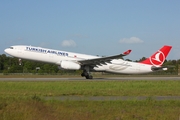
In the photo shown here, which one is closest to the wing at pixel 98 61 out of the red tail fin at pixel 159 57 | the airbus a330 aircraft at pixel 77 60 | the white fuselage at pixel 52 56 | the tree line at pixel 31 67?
the airbus a330 aircraft at pixel 77 60

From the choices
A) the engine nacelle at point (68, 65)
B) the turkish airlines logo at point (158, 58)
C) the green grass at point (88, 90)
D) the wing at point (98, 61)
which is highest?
the turkish airlines logo at point (158, 58)

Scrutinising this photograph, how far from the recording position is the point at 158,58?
1934 inches

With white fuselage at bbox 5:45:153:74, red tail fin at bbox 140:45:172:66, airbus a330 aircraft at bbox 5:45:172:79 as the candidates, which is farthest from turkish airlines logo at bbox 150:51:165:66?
white fuselage at bbox 5:45:153:74

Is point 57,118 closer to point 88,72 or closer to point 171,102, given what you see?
point 171,102

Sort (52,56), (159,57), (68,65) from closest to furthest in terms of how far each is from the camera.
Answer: (68,65), (52,56), (159,57)

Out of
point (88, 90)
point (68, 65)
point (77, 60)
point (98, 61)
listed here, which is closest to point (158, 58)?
point (98, 61)

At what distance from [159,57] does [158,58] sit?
0.21 meters

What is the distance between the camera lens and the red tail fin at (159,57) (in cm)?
4912

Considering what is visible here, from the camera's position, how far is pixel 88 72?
148 ft

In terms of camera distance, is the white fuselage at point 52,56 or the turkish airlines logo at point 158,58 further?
the turkish airlines logo at point 158,58

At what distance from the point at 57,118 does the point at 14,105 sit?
229 cm

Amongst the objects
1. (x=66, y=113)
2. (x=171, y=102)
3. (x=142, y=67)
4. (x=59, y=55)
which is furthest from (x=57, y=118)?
(x=142, y=67)

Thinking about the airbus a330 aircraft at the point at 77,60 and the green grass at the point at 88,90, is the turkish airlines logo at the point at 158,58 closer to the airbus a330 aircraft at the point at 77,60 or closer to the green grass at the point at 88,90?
the airbus a330 aircraft at the point at 77,60

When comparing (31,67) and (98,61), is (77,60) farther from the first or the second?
(31,67)
